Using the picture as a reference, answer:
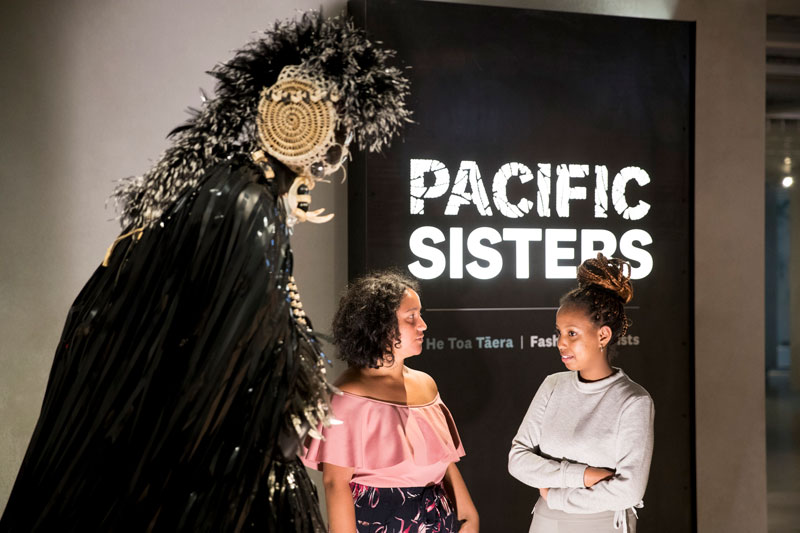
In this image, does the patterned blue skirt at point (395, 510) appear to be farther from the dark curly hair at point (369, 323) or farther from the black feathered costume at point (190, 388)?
the black feathered costume at point (190, 388)

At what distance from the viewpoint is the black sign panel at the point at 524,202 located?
11.1ft

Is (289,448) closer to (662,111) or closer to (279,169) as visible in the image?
(279,169)

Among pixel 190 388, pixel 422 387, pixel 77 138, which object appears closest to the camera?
pixel 190 388

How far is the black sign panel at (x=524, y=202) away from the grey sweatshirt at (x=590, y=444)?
3.35ft

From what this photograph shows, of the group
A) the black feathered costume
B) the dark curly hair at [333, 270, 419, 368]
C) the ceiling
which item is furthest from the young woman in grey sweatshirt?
the ceiling

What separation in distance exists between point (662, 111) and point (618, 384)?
70.9 inches

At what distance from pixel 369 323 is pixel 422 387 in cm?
28

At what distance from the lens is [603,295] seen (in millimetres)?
2432

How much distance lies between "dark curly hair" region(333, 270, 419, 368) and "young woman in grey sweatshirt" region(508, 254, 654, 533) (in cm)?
50

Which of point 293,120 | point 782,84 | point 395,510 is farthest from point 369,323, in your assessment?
point 782,84

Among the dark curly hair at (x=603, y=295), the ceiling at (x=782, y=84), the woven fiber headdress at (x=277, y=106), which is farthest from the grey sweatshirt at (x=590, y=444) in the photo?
the ceiling at (x=782, y=84)

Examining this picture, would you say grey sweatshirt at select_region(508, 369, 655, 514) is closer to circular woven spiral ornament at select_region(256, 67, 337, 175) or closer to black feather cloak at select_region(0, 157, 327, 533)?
black feather cloak at select_region(0, 157, 327, 533)

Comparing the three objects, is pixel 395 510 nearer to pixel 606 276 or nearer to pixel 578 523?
pixel 578 523

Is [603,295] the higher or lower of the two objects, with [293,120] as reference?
lower
